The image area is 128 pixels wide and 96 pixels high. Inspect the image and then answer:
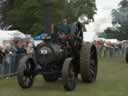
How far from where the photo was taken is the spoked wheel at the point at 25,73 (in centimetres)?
1251

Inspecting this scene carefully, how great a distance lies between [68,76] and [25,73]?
59.9 inches

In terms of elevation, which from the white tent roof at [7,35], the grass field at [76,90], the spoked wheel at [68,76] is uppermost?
the white tent roof at [7,35]

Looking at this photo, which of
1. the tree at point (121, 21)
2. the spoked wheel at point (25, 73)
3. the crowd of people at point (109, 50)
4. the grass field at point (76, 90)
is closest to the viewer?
the grass field at point (76, 90)

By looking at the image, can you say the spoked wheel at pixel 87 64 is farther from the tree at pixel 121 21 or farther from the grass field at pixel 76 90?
the tree at pixel 121 21

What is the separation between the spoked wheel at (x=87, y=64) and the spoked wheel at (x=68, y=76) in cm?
103

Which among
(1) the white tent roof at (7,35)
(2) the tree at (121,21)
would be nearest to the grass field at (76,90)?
(1) the white tent roof at (7,35)

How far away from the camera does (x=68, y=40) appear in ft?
43.8

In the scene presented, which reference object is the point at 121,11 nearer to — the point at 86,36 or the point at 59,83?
the point at 86,36

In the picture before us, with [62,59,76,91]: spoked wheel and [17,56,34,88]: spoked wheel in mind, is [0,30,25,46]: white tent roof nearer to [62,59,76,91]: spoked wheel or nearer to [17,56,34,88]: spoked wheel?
[17,56,34,88]: spoked wheel

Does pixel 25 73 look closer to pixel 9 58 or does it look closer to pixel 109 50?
pixel 9 58

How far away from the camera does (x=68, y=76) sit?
12.1 meters

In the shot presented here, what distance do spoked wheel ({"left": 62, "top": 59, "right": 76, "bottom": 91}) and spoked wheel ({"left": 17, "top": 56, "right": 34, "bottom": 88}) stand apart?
1.23 m

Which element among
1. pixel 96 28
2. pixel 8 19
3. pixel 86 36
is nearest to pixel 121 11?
pixel 96 28

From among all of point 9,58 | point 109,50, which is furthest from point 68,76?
point 109,50
